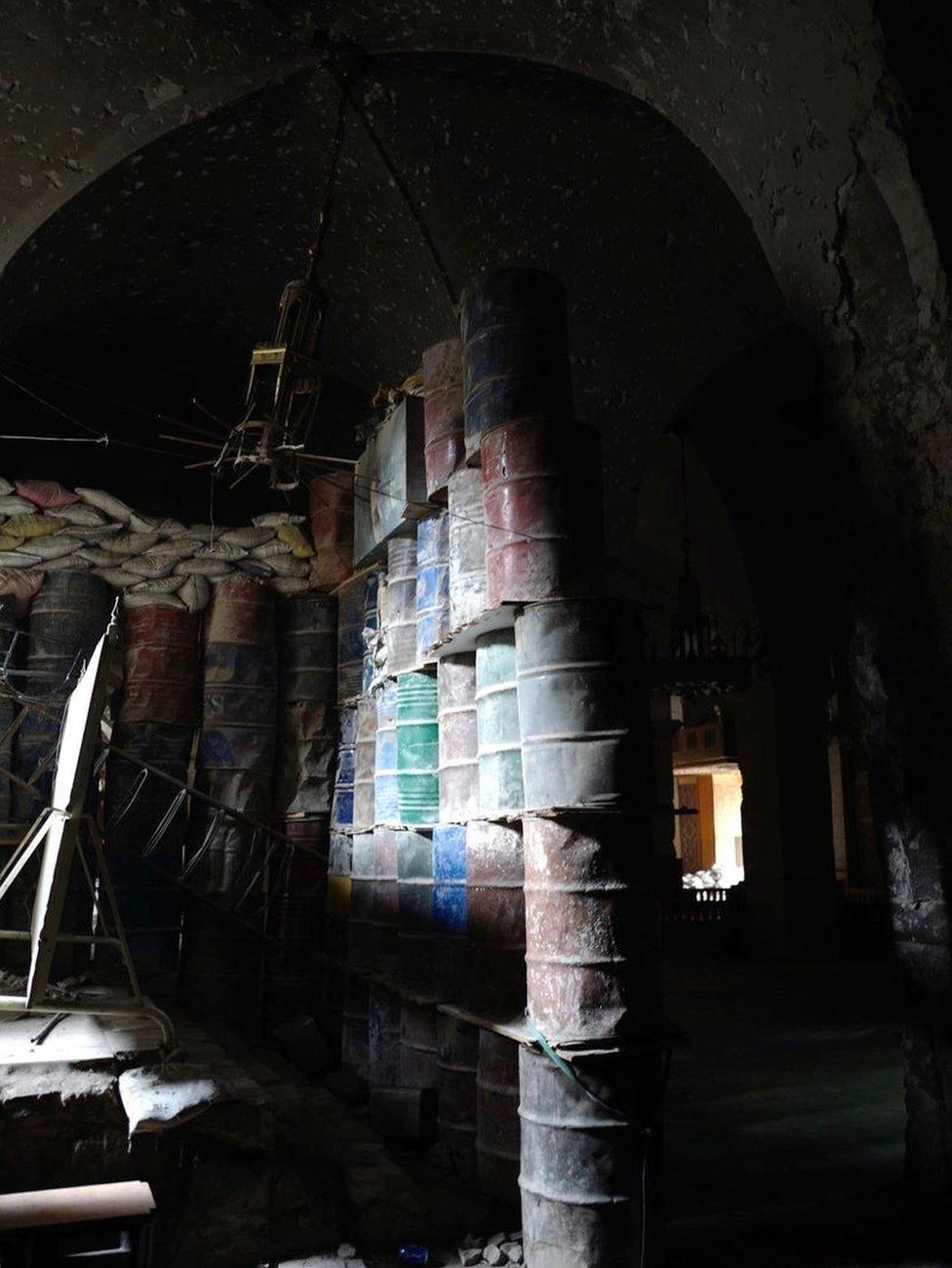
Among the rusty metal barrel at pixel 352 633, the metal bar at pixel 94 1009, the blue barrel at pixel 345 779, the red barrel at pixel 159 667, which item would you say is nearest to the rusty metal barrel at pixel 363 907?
the blue barrel at pixel 345 779

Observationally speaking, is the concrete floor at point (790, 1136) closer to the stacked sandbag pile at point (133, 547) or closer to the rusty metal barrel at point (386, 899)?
the rusty metal barrel at point (386, 899)

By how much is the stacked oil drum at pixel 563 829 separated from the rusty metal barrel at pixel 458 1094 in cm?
29

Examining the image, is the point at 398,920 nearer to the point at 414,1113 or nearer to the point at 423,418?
the point at 414,1113

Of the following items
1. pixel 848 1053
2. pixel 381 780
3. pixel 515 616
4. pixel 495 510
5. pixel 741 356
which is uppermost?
pixel 741 356

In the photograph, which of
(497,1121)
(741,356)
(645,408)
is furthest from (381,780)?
(741,356)

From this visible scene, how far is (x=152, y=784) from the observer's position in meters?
7.42

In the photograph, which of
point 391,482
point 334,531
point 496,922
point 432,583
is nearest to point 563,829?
point 496,922

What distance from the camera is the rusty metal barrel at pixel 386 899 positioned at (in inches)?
239

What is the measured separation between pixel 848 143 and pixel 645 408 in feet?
9.72

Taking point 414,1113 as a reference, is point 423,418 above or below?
above

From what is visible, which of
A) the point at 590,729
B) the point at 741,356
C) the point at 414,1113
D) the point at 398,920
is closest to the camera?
the point at 590,729

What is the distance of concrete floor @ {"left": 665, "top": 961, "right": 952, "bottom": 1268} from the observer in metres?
3.82

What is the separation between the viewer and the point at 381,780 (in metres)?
6.21

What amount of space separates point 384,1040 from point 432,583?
2.90 m
